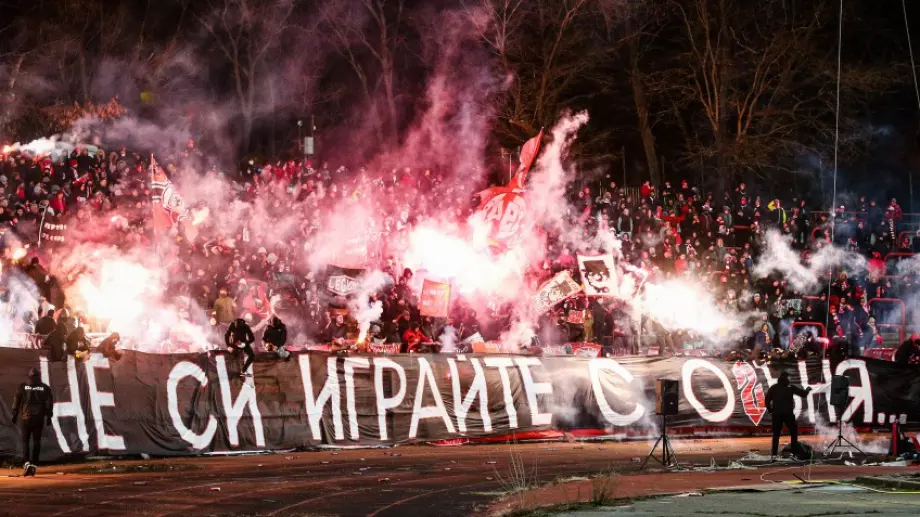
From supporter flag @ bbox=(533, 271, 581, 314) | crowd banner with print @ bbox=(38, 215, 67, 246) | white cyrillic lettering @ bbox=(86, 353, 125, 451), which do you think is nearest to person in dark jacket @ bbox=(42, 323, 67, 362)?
white cyrillic lettering @ bbox=(86, 353, 125, 451)

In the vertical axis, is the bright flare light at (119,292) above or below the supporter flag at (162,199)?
below

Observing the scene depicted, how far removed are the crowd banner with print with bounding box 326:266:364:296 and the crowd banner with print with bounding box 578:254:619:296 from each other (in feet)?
18.5

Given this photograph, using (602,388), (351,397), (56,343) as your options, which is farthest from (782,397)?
(56,343)

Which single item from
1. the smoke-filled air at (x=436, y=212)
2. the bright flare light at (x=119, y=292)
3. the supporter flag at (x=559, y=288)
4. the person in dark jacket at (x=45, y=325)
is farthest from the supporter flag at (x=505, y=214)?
the person in dark jacket at (x=45, y=325)

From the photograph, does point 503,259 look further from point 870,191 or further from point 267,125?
point 267,125

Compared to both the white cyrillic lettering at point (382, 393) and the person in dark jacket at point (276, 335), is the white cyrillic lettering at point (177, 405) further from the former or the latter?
the white cyrillic lettering at point (382, 393)

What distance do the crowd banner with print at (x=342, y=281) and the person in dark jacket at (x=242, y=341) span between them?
6975 millimetres

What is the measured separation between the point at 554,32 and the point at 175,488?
97.7 feet

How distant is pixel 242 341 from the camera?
21125 mm

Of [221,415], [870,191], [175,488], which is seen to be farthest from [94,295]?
[870,191]

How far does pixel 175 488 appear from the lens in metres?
15.5

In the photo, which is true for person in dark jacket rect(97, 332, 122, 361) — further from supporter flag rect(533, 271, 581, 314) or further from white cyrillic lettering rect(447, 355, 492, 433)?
supporter flag rect(533, 271, 581, 314)

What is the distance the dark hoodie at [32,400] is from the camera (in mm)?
17828

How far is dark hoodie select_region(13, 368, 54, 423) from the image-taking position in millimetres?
17828
